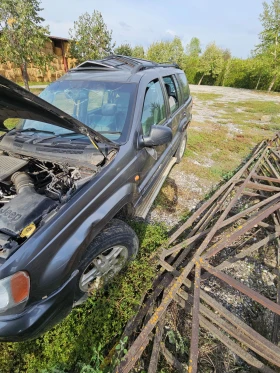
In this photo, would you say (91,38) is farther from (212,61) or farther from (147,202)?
(212,61)

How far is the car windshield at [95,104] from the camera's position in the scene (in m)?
2.07

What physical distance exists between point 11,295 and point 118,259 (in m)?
1.04

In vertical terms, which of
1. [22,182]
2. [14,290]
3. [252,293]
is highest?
[22,182]

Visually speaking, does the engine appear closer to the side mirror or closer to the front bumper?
the front bumper

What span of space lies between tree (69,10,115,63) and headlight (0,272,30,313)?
12.0m

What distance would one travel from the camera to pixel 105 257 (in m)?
1.86

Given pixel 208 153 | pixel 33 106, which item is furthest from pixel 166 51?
pixel 33 106

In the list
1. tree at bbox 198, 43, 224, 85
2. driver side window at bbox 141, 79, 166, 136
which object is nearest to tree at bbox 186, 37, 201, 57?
tree at bbox 198, 43, 224, 85

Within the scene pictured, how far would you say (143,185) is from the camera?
2361mm

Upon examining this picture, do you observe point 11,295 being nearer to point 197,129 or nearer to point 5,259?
point 5,259

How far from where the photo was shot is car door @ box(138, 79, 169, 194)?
88.8 inches

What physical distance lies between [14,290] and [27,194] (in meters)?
0.67

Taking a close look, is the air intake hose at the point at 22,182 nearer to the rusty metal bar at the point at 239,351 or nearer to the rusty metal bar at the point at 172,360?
the rusty metal bar at the point at 172,360

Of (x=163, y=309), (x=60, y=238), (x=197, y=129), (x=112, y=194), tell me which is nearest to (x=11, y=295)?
(x=60, y=238)
